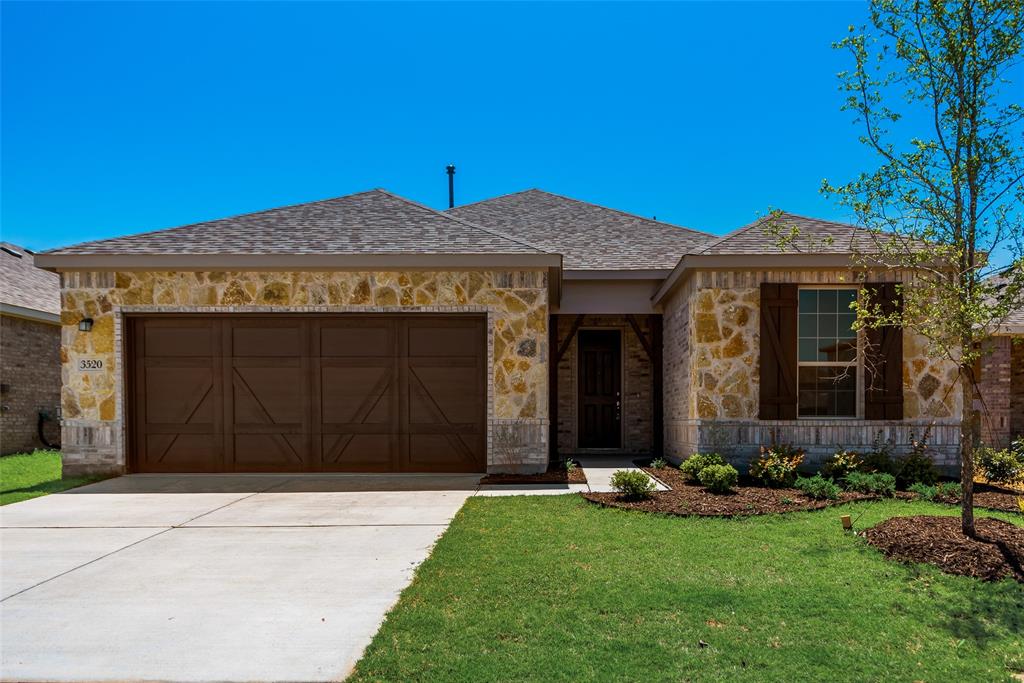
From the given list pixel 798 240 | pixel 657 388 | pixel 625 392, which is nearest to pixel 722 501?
pixel 798 240

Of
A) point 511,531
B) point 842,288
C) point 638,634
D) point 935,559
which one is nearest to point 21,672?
point 638,634

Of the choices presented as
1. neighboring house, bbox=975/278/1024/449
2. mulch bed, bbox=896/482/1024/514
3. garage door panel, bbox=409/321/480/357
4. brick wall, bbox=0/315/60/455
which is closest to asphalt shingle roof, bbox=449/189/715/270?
garage door panel, bbox=409/321/480/357

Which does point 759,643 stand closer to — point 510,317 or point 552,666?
point 552,666

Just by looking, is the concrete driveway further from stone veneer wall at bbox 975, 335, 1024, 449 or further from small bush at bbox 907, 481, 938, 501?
stone veneer wall at bbox 975, 335, 1024, 449

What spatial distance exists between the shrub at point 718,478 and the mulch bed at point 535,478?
6.33ft

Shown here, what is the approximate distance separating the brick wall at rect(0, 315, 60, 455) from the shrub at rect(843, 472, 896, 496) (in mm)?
15597

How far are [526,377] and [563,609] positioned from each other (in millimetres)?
5963

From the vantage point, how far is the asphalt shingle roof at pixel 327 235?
33.1 feet

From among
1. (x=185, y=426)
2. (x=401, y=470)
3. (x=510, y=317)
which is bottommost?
(x=401, y=470)

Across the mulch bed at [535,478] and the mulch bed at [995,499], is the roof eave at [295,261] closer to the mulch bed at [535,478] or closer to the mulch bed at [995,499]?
the mulch bed at [535,478]

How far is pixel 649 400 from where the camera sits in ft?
43.9

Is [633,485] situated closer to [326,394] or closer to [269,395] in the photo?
[326,394]

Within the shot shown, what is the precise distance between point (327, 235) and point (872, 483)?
8.80m

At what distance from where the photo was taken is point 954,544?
5320mm
